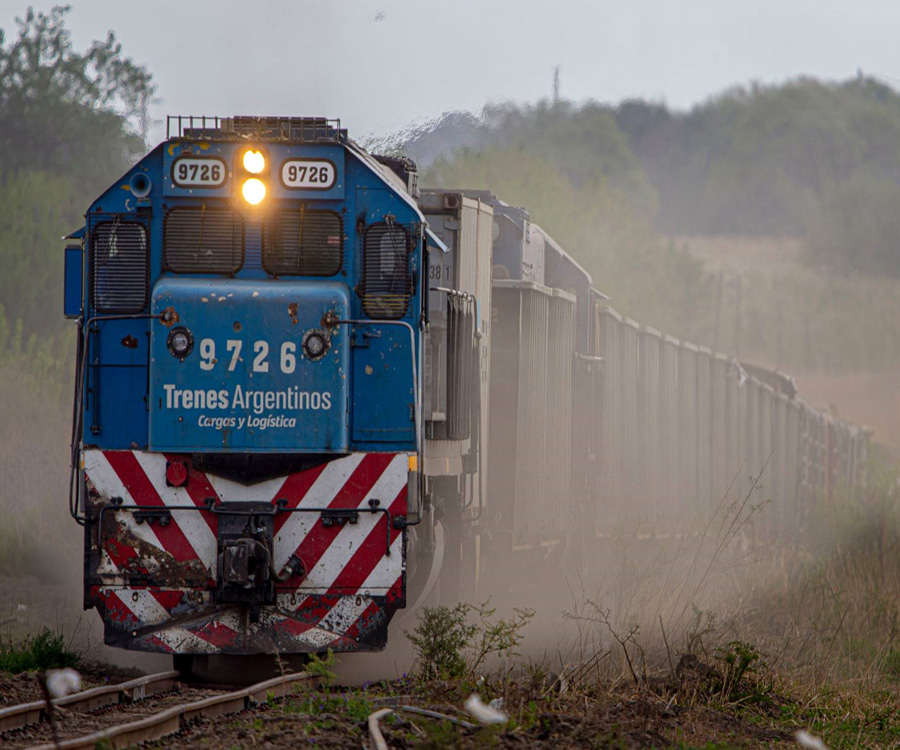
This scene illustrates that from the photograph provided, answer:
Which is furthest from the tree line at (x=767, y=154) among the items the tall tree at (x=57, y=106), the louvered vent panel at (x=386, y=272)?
the louvered vent panel at (x=386, y=272)

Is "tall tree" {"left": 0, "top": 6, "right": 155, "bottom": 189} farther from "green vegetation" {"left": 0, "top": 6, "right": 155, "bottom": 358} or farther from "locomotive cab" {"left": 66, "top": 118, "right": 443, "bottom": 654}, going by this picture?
"locomotive cab" {"left": 66, "top": 118, "right": 443, "bottom": 654}

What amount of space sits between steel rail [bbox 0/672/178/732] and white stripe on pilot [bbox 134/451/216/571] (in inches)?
28.1

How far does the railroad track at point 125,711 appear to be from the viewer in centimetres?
582

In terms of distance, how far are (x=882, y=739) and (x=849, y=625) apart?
428 cm

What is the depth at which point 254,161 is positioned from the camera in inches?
321

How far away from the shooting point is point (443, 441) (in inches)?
352

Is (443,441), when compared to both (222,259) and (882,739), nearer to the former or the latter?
(222,259)

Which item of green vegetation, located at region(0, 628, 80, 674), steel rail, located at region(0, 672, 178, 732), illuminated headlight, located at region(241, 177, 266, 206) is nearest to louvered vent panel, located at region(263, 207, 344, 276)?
illuminated headlight, located at region(241, 177, 266, 206)

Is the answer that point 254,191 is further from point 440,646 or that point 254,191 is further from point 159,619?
point 440,646

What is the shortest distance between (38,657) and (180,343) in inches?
84.7

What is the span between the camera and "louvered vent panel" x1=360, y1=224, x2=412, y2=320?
Result: 26.8 ft

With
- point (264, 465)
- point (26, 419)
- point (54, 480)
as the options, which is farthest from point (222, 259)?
point (26, 419)

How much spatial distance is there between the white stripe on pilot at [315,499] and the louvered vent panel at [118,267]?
158 centimetres

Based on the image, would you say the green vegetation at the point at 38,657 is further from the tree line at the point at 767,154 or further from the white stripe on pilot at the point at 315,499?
the tree line at the point at 767,154
